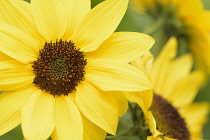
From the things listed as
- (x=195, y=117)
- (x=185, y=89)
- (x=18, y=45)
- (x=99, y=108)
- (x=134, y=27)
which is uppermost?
(x=18, y=45)

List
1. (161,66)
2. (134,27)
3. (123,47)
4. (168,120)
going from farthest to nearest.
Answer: (134,27) → (161,66) → (168,120) → (123,47)

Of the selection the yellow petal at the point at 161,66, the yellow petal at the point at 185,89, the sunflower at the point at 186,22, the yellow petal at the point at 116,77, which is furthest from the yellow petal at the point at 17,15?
the sunflower at the point at 186,22

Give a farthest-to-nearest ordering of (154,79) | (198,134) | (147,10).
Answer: (147,10) → (198,134) → (154,79)

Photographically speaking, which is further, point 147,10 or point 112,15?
point 147,10

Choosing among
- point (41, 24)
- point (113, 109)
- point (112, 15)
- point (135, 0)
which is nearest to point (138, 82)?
point (113, 109)

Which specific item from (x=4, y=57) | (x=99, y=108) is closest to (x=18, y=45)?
(x=4, y=57)

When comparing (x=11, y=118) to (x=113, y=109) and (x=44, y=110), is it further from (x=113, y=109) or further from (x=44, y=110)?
(x=113, y=109)

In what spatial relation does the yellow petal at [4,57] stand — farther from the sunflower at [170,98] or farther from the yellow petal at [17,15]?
the sunflower at [170,98]

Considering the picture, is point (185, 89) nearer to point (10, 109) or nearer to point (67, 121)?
point (67, 121)

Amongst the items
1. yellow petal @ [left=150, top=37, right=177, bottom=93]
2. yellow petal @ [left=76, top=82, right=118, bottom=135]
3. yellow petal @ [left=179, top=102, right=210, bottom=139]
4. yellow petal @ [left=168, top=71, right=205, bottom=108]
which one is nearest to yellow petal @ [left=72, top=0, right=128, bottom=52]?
yellow petal @ [left=76, top=82, right=118, bottom=135]
